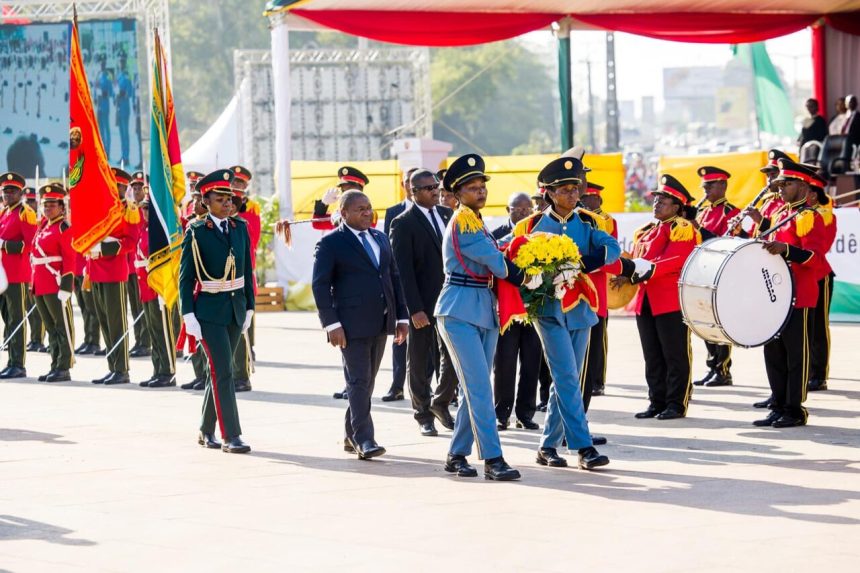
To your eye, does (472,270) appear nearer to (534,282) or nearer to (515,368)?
(534,282)

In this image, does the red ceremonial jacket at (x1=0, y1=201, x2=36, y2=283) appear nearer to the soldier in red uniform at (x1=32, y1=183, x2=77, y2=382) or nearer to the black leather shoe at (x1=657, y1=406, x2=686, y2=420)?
the soldier in red uniform at (x1=32, y1=183, x2=77, y2=382)

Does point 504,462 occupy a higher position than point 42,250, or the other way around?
point 42,250

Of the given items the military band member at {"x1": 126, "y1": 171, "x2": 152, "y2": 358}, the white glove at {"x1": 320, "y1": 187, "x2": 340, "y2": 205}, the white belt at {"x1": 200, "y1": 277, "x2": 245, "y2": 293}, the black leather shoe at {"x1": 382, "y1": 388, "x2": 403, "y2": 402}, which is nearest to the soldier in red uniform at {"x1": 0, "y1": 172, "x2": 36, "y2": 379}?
the military band member at {"x1": 126, "y1": 171, "x2": 152, "y2": 358}

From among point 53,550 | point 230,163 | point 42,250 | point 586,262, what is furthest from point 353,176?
point 230,163

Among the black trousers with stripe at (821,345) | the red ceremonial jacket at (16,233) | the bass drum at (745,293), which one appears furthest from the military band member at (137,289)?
the bass drum at (745,293)

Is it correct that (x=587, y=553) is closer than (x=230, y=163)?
Yes

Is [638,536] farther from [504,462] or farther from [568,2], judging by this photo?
[568,2]

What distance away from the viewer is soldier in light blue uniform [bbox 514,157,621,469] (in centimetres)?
943

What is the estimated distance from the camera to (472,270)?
916cm

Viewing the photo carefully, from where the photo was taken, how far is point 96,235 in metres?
14.7

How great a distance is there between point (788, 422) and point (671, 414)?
1.03 meters

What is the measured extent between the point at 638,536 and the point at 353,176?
6834 mm

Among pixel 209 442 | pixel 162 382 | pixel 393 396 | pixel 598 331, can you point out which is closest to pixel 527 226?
pixel 209 442

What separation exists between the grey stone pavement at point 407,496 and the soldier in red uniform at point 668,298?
11.7 inches
